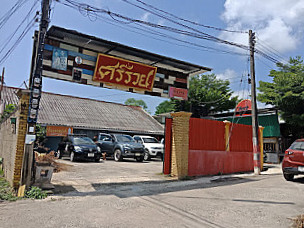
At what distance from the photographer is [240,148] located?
1259cm

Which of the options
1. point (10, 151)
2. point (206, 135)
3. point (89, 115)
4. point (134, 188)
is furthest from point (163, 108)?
point (10, 151)

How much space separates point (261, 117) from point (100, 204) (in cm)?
1941

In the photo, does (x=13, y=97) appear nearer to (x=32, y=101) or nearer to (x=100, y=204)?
(x=32, y=101)

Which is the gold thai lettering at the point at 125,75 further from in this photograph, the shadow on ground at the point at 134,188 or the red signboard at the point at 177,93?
the shadow on ground at the point at 134,188

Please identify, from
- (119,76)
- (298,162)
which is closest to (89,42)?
(119,76)

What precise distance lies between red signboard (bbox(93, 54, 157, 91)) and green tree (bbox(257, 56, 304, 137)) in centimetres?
1337

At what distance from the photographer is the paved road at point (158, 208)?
432 centimetres

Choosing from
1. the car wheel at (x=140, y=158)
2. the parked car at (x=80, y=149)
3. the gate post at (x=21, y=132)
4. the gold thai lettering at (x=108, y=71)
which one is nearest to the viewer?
the gate post at (x=21, y=132)

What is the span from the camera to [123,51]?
8.72 m

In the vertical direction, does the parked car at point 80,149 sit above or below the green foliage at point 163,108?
below

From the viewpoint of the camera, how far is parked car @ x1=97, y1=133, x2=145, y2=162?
1497cm

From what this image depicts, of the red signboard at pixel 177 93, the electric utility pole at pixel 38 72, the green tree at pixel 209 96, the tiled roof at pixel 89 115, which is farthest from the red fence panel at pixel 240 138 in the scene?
the green tree at pixel 209 96

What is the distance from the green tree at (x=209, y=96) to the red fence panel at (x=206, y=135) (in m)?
22.1

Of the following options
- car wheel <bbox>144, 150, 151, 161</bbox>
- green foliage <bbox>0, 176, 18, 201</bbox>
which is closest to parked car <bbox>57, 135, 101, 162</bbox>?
car wheel <bbox>144, 150, 151, 161</bbox>
